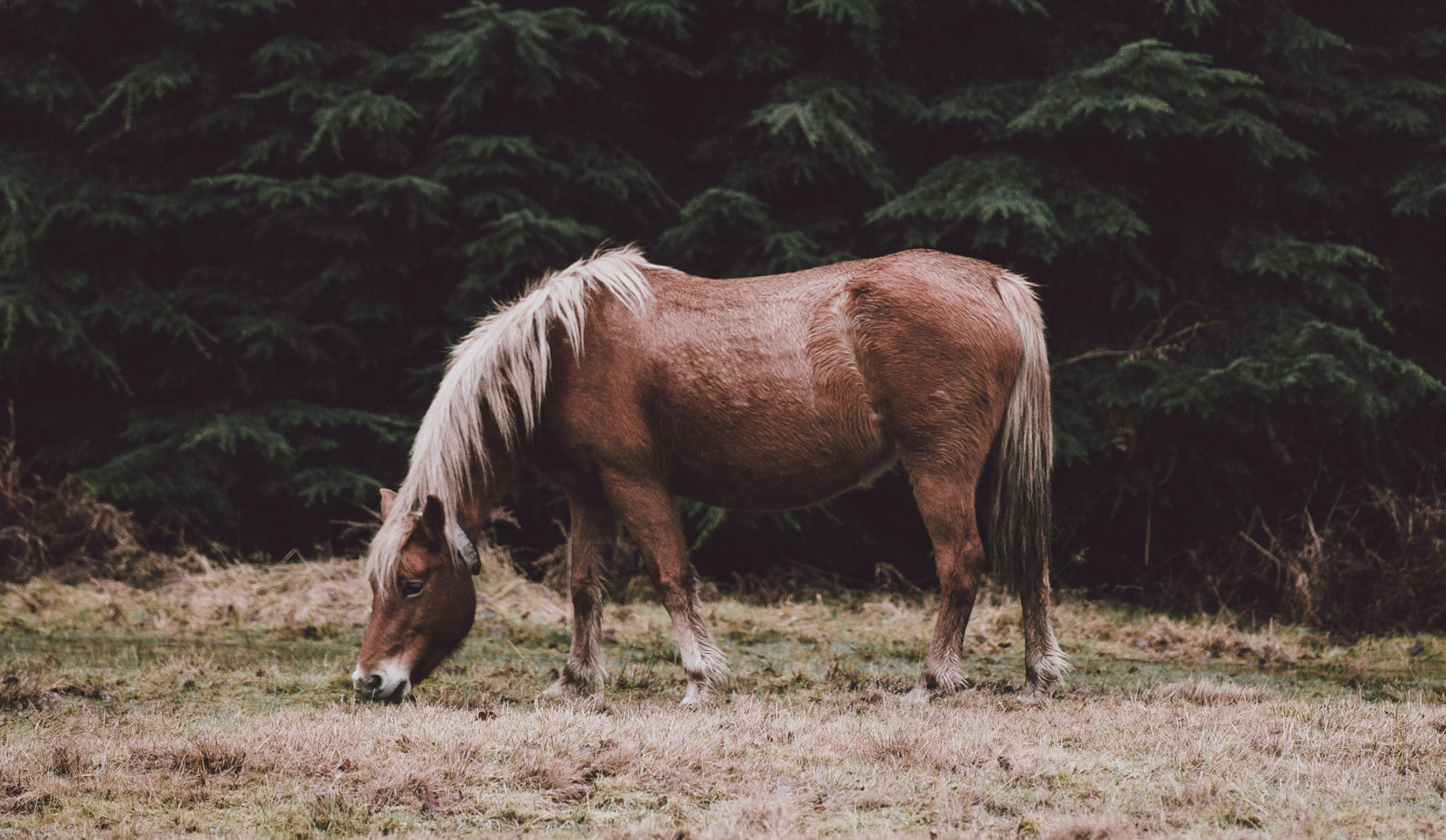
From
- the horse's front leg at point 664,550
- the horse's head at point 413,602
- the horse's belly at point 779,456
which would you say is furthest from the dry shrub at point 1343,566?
the horse's head at point 413,602

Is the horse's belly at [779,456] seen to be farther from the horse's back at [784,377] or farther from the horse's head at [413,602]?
the horse's head at [413,602]

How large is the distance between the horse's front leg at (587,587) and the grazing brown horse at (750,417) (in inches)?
0.7

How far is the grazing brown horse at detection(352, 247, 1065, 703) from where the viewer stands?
17.1ft

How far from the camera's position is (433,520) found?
16.4 ft

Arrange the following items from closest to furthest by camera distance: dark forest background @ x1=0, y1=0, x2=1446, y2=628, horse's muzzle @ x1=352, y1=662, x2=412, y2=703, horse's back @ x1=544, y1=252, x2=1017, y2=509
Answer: horse's muzzle @ x1=352, y1=662, x2=412, y2=703, horse's back @ x1=544, y1=252, x2=1017, y2=509, dark forest background @ x1=0, y1=0, x2=1446, y2=628

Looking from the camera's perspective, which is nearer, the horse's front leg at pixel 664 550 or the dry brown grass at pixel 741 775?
the dry brown grass at pixel 741 775

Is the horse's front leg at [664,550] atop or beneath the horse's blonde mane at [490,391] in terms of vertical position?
beneath

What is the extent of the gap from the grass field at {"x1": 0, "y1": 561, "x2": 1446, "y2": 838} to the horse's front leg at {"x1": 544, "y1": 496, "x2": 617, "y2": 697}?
0.77 feet

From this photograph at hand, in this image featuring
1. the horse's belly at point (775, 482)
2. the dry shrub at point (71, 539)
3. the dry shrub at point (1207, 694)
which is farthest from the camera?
the dry shrub at point (71, 539)

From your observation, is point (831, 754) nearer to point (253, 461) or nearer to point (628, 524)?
point (628, 524)

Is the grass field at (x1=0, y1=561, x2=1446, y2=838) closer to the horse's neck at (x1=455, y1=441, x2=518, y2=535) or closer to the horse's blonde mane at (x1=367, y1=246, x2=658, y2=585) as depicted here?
the horse's neck at (x1=455, y1=441, x2=518, y2=535)

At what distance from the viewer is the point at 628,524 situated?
17.4 ft

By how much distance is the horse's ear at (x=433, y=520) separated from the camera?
16.3ft

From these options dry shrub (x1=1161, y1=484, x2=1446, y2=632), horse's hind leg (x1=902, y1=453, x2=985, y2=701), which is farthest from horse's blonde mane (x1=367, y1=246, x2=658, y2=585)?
dry shrub (x1=1161, y1=484, x2=1446, y2=632)
